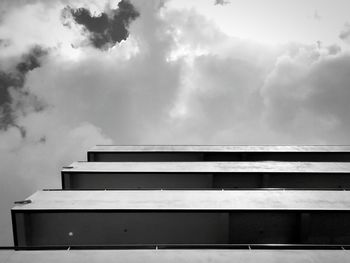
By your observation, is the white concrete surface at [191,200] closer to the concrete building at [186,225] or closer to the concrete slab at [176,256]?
the concrete building at [186,225]

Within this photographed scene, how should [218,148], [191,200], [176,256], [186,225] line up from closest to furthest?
[176,256], [186,225], [191,200], [218,148]

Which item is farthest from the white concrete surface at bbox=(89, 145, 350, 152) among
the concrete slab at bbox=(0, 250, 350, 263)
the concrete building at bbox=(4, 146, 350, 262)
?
the concrete slab at bbox=(0, 250, 350, 263)

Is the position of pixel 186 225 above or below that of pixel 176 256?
below

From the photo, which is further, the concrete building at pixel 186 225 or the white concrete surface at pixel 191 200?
the white concrete surface at pixel 191 200

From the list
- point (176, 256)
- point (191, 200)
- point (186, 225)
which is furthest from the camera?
point (191, 200)

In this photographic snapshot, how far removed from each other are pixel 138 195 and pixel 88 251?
15.6ft

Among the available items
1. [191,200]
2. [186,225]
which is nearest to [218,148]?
→ [191,200]

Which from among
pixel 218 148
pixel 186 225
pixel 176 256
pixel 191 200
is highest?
pixel 218 148

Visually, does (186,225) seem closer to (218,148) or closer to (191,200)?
(191,200)

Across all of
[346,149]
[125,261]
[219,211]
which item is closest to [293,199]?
[219,211]

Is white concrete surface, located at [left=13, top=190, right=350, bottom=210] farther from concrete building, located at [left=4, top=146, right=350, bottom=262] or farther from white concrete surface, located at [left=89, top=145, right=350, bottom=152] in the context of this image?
white concrete surface, located at [left=89, top=145, right=350, bottom=152]

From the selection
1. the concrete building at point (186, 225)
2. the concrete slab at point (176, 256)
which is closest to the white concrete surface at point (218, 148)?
the concrete building at point (186, 225)

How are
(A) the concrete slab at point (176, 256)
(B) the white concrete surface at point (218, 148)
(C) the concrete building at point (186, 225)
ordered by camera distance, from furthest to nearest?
(B) the white concrete surface at point (218, 148) → (C) the concrete building at point (186, 225) → (A) the concrete slab at point (176, 256)

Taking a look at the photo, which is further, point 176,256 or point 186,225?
point 186,225
